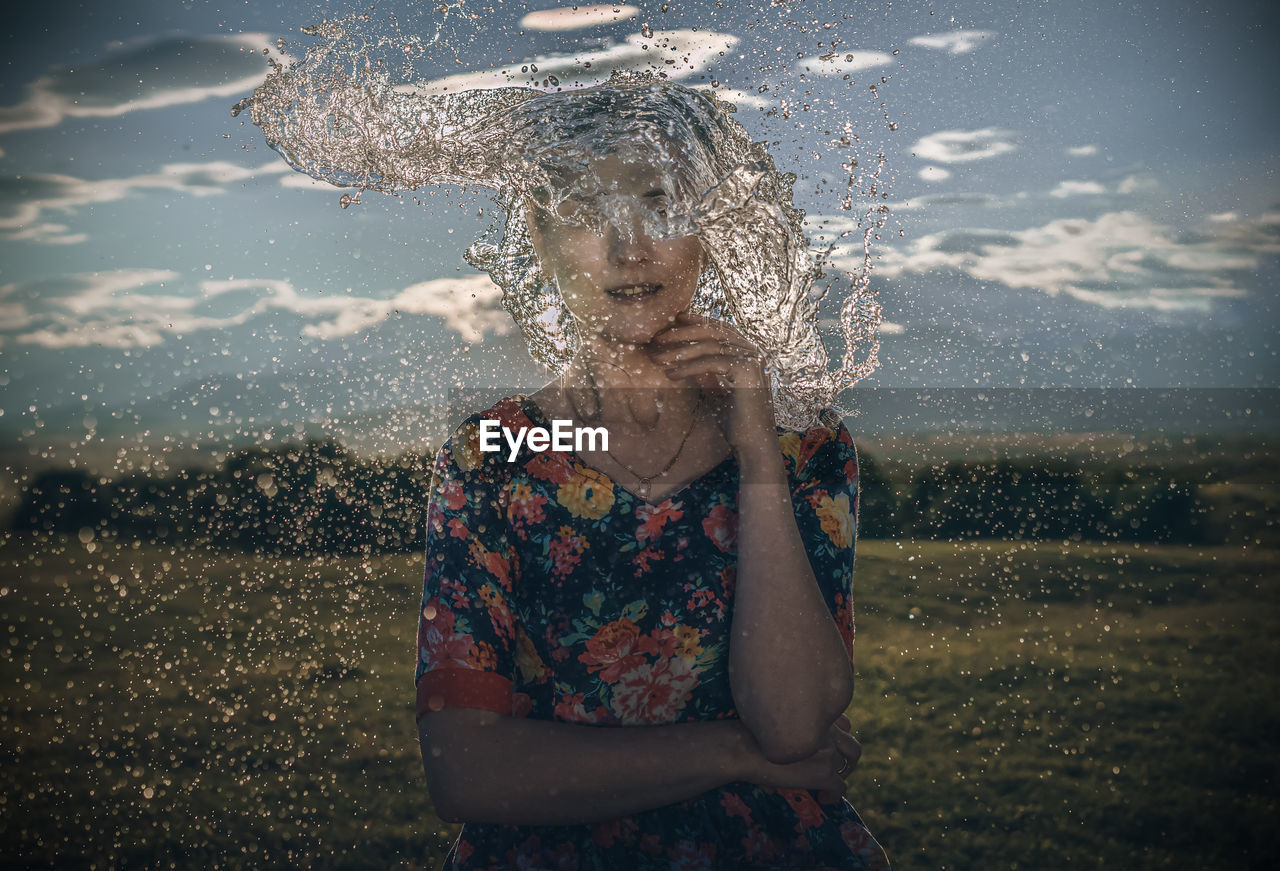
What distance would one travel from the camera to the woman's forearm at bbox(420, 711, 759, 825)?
6.25ft

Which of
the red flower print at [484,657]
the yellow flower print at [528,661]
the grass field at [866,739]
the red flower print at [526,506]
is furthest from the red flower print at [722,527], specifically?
the grass field at [866,739]

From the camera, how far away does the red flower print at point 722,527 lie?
2.36m

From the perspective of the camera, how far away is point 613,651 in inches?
89.8

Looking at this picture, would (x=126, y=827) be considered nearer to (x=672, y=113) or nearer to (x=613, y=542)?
(x=613, y=542)

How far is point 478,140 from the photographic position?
119 inches

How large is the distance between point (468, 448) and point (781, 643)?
103cm

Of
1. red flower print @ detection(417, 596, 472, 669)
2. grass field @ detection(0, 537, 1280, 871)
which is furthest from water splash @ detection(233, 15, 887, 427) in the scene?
grass field @ detection(0, 537, 1280, 871)

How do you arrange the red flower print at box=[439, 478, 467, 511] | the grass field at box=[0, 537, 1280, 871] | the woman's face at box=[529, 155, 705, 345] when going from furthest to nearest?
the grass field at box=[0, 537, 1280, 871]
the woman's face at box=[529, 155, 705, 345]
the red flower print at box=[439, 478, 467, 511]

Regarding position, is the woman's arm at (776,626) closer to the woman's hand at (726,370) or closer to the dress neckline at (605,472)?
the woman's hand at (726,370)

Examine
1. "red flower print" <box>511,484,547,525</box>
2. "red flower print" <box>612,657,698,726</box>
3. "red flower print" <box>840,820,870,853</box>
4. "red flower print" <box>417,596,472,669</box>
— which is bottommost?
"red flower print" <box>840,820,870,853</box>

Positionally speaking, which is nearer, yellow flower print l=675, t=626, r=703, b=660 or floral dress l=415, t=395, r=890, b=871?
floral dress l=415, t=395, r=890, b=871

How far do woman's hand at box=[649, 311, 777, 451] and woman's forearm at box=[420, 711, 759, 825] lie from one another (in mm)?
850

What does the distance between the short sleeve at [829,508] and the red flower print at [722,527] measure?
0.19 metres

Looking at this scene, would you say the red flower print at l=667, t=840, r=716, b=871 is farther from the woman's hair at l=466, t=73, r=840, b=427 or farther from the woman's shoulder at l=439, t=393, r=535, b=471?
the woman's hair at l=466, t=73, r=840, b=427
